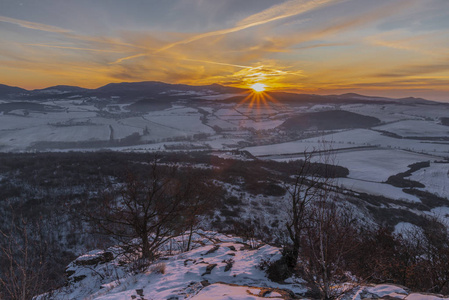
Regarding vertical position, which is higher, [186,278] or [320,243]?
[320,243]

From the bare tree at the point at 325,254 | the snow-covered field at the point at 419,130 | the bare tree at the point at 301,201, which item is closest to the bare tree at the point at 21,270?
the bare tree at the point at 325,254

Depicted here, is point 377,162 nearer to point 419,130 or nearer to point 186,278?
point 186,278

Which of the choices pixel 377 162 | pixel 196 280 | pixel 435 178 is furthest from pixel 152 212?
pixel 377 162

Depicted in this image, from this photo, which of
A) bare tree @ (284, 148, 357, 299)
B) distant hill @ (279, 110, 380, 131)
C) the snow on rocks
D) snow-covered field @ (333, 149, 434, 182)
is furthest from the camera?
distant hill @ (279, 110, 380, 131)

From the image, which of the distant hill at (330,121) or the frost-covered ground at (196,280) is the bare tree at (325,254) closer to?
the frost-covered ground at (196,280)


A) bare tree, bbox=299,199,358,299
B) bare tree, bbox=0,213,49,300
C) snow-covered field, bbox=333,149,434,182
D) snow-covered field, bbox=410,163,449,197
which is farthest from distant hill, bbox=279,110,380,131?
bare tree, bbox=299,199,358,299

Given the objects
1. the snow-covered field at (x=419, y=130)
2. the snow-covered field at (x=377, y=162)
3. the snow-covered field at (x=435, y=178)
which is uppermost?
the snow-covered field at (x=419, y=130)

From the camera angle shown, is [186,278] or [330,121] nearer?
[186,278]

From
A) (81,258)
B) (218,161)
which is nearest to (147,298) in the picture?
(81,258)

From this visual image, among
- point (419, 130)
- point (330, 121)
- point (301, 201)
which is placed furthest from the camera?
point (330, 121)

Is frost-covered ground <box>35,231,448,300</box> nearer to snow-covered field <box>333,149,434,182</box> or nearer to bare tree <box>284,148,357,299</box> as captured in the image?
bare tree <box>284,148,357,299</box>

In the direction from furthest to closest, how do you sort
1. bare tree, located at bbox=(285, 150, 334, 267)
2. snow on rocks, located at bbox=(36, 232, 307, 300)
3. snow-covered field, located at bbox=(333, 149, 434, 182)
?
1. snow-covered field, located at bbox=(333, 149, 434, 182)
2. bare tree, located at bbox=(285, 150, 334, 267)
3. snow on rocks, located at bbox=(36, 232, 307, 300)

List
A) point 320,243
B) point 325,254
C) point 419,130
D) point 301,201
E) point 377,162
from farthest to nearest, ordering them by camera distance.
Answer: point 419,130 < point 377,162 < point 301,201 < point 325,254 < point 320,243
